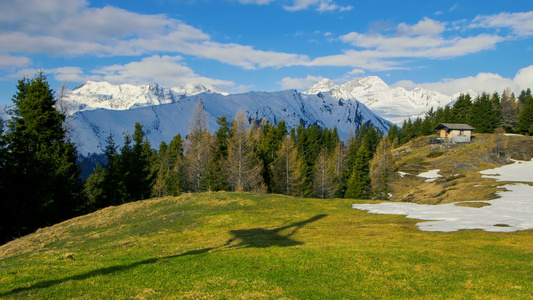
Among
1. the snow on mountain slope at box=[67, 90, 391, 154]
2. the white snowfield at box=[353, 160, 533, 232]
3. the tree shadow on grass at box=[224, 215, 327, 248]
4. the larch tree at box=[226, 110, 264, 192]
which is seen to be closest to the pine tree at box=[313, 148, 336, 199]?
the larch tree at box=[226, 110, 264, 192]

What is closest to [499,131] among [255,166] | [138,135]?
[255,166]

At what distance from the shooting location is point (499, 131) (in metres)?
99.6

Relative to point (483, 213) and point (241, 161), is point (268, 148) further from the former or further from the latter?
point (483, 213)

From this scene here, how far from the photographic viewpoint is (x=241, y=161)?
6316 cm

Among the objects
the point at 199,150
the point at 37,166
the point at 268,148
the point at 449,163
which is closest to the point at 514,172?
the point at 449,163

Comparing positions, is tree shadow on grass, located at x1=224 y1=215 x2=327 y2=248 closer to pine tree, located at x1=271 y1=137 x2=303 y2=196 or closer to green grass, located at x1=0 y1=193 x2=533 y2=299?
green grass, located at x1=0 y1=193 x2=533 y2=299

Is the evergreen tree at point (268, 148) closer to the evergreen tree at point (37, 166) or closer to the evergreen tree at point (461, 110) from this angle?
the evergreen tree at point (37, 166)

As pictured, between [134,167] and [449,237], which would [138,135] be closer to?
[134,167]

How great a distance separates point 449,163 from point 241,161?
6976 centimetres

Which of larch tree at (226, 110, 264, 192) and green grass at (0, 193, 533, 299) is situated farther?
larch tree at (226, 110, 264, 192)

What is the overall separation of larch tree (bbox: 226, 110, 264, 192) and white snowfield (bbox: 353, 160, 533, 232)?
83.4ft

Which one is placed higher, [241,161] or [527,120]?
[527,120]

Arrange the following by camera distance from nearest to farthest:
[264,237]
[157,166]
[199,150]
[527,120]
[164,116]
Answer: [264,237]
[199,150]
[157,166]
[527,120]
[164,116]

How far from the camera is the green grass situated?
1242 cm
